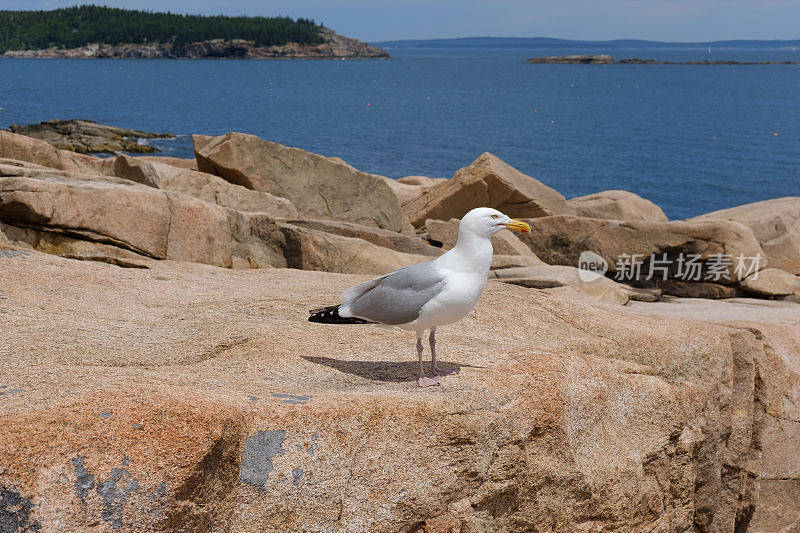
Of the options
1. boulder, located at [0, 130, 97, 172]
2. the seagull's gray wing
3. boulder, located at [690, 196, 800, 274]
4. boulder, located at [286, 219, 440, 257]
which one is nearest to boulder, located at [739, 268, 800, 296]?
boulder, located at [690, 196, 800, 274]

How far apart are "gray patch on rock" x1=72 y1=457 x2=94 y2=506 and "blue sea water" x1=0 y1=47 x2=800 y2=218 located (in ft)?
148

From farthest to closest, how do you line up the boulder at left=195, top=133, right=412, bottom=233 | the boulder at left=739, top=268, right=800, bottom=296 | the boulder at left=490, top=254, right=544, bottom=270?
1. the boulder at left=195, top=133, right=412, bottom=233
2. the boulder at left=739, top=268, right=800, bottom=296
3. the boulder at left=490, top=254, right=544, bottom=270

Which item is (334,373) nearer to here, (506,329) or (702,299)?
(506,329)

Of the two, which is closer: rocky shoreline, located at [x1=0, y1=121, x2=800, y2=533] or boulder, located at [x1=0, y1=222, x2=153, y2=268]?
rocky shoreline, located at [x1=0, y1=121, x2=800, y2=533]

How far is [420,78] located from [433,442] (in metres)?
188

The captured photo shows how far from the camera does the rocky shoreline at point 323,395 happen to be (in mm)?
5539

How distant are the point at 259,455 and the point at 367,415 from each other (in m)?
0.92

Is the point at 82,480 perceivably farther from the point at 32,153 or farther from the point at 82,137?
the point at 82,137

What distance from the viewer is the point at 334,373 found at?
294 inches

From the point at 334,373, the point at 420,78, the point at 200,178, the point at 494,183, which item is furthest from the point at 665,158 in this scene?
the point at 420,78

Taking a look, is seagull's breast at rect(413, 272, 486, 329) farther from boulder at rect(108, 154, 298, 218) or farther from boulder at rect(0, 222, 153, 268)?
boulder at rect(108, 154, 298, 218)

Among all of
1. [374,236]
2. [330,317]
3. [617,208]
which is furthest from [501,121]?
[330,317]

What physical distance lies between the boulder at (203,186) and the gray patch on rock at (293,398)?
40.3 ft

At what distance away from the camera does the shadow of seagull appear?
24.7ft
